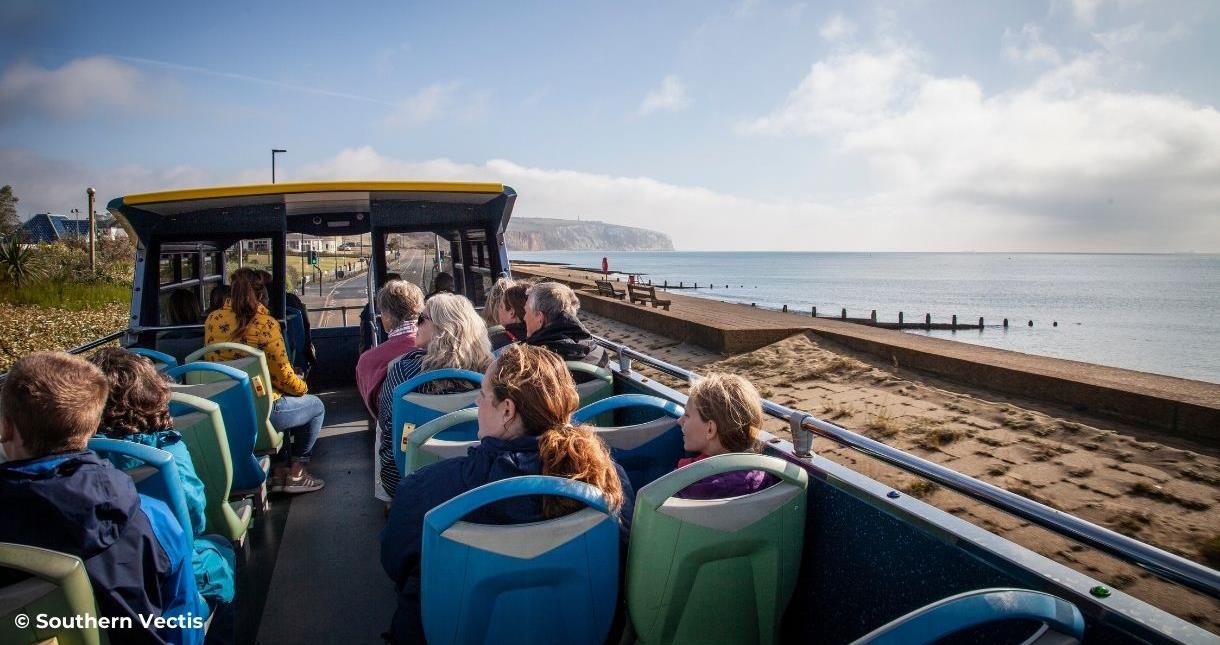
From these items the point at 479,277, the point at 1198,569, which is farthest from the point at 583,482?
the point at 479,277

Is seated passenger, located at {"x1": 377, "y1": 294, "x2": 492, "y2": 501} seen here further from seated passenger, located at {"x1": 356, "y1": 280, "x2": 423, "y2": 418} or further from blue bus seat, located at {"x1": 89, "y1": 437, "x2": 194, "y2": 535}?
blue bus seat, located at {"x1": 89, "y1": 437, "x2": 194, "y2": 535}

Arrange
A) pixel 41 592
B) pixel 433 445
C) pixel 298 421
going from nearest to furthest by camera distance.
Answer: pixel 41 592
pixel 433 445
pixel 298 421

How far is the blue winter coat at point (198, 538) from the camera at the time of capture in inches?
96.1

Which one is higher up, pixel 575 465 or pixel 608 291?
pixel 575 465

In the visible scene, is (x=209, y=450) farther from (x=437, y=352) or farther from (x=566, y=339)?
(x=566, y=339)

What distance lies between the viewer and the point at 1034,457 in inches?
290

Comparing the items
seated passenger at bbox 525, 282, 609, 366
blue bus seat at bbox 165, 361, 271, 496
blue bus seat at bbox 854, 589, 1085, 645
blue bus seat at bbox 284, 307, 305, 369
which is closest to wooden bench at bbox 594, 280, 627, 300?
blue bus seat at bbox 284, 307, 305, 369

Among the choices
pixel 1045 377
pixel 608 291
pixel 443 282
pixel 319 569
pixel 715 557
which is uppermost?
pixel 443 282

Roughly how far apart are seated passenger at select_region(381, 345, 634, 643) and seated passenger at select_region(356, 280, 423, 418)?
2023mm

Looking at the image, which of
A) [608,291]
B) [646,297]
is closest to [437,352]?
[646,297]

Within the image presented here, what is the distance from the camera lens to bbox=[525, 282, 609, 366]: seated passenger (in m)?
3.95

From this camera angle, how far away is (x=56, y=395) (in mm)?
1937

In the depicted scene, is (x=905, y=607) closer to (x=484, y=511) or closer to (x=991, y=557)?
(x=991, y=557)

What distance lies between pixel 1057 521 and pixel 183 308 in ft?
24.3
